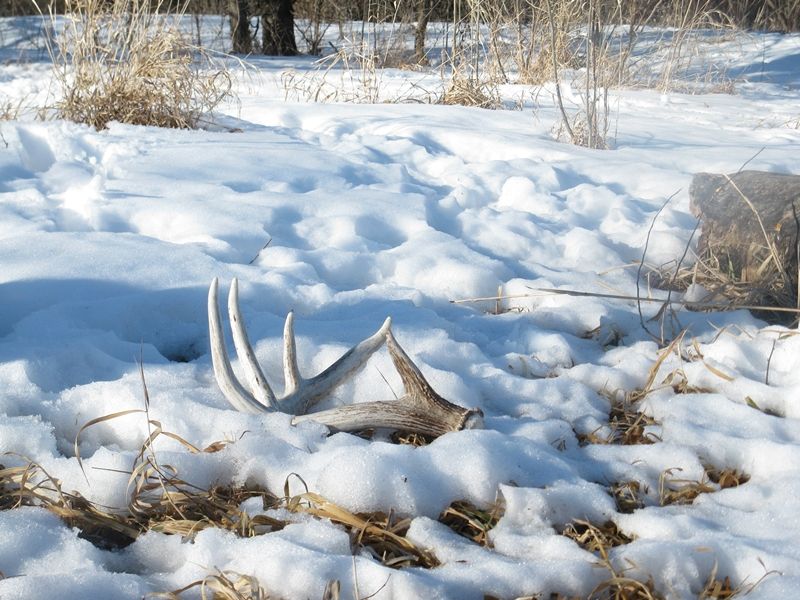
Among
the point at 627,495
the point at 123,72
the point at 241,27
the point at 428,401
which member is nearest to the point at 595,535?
the point at 627,495

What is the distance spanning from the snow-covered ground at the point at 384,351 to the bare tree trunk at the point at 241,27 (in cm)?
750

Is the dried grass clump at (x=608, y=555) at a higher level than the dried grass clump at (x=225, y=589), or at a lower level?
lower

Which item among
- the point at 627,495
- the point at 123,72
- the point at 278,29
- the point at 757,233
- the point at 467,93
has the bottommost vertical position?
the point at 627,495

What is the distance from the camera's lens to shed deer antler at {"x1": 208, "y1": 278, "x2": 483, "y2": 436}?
1.87 m

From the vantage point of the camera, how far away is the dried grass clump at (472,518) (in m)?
1.60

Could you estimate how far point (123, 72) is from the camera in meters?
4.46

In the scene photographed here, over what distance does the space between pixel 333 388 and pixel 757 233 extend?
5.70 feet

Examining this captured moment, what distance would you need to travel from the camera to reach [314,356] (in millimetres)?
2221

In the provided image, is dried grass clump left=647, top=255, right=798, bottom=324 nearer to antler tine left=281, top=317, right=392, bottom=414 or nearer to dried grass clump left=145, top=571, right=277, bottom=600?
antler tine left=281, top=317, right=392, bottom=414

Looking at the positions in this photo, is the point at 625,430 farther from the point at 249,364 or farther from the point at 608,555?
the point at 249,364

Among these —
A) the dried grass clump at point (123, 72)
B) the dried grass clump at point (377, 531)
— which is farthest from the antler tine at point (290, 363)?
the dried grass clump at point (123, 72)

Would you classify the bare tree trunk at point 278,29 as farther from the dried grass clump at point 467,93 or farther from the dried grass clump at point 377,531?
the dried grass clump at point 377,531

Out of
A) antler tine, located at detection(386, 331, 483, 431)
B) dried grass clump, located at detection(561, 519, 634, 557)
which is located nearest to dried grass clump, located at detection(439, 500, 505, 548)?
dried grass clump, located at detection(561, 519, 634, 557)

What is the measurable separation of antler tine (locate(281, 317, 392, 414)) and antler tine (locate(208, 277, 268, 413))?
0.10 m
